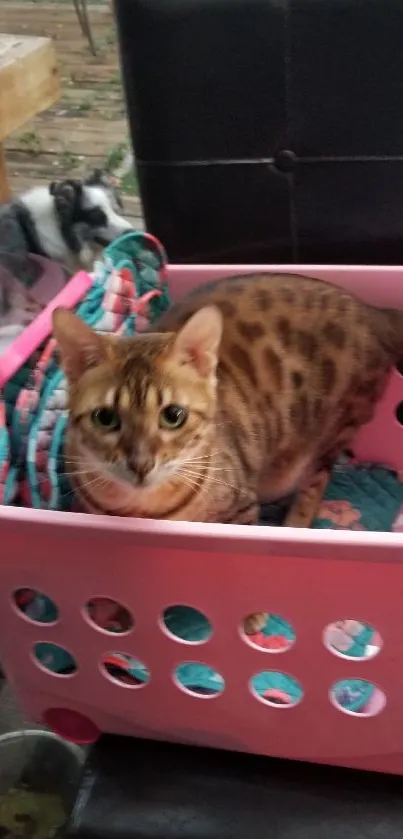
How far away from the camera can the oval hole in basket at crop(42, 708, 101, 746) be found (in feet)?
3.68

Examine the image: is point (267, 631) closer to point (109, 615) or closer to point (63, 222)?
point (109, 615)

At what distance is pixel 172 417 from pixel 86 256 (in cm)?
71

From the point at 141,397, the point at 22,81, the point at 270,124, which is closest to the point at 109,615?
the point at 141,397

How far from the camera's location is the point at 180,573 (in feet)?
2.81

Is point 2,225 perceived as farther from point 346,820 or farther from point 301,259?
point 346,820

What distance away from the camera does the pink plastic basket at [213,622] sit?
31.8 inches

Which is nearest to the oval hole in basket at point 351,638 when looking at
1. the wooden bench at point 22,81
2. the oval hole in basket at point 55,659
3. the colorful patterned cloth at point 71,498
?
the colorful patterned cloth at point 71,498

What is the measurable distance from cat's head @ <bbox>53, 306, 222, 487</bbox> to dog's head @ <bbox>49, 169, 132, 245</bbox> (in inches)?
24.6

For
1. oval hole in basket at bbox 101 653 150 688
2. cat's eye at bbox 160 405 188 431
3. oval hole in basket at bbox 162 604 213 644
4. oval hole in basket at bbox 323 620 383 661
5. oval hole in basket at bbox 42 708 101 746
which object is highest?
cat's eye at bbox 160 405 188 431

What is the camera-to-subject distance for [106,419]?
0.94 m

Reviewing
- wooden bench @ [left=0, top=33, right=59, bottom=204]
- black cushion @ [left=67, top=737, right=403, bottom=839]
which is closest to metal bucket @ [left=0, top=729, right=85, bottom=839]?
black cushion @ [left=67, top=737, right=403, bottom=839]

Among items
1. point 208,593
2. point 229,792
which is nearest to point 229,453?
point 208,593

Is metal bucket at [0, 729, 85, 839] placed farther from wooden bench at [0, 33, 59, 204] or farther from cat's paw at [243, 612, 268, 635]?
wooden bench at [0, 33, 59, 204]

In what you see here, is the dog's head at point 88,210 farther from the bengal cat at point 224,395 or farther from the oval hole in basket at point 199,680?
the oval hole in basket at point 199,680
